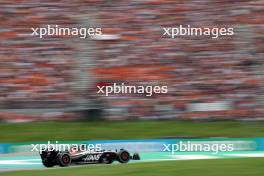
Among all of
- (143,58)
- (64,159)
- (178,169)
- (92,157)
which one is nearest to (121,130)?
(143,58)

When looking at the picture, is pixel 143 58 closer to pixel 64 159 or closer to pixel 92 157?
pixel 92 157

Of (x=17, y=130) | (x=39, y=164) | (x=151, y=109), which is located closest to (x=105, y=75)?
(x=151, y=109)

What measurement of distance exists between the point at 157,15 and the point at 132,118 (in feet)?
10.3

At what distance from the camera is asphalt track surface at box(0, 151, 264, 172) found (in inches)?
317

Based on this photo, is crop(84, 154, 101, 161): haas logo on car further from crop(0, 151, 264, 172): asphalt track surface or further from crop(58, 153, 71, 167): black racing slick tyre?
crop(0, 151, 264, 172): asphalt track surface

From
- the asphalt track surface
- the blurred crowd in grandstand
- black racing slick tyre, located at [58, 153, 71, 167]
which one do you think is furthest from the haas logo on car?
the blurred crowd in grandstand

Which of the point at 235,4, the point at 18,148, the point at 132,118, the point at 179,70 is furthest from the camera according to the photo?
the point at 235,4

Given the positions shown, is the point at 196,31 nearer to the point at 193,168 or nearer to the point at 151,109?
the point at 151,109

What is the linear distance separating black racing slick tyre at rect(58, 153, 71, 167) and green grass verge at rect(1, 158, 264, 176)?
871 mm

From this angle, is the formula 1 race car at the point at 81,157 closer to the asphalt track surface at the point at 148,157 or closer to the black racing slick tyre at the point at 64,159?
the black racing slick tyre at the point at 64,159

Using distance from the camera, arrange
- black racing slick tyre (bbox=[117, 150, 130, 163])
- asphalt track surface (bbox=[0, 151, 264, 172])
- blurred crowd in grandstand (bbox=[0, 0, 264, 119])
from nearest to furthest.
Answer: asphalt track surface (bbox=[0, 151, 264, 172]), black racing slick tyre (bbox=[117, 150, 130, 163]), blurred crowd in grandstand (bbox=[0, 0, 264, 119])

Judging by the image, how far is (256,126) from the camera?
10773 millimetres

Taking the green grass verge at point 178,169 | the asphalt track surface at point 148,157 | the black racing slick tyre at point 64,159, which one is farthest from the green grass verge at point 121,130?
the green grass verge at point 178,169

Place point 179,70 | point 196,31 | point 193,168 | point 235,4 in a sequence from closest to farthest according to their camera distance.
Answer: point 193,168
point 179,70
point 196,31
point 235,4
